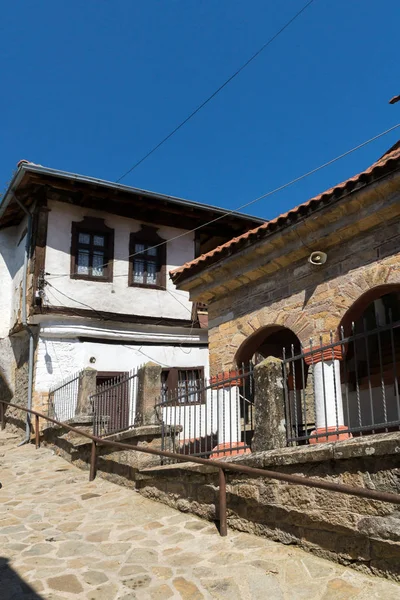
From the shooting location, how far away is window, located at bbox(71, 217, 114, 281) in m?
13.8

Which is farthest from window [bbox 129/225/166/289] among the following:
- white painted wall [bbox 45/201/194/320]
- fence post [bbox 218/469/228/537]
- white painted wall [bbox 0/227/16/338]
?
fence post [bbox 218/469/228/537]

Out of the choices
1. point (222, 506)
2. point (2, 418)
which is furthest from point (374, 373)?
point (2, 418)

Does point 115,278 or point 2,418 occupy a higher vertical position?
point 115,278

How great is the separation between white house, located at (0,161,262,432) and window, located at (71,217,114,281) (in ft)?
0.09

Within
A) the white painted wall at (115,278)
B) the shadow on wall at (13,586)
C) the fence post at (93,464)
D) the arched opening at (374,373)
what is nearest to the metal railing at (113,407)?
the fence post at (93,464)

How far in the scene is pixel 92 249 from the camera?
46.1 ft

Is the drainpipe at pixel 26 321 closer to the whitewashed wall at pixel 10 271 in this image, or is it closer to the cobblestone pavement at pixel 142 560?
the whitewashed wall at pixel 10 271


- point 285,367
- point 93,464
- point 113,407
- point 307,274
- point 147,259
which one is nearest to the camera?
point 285,367

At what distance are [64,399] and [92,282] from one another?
11.0 ft

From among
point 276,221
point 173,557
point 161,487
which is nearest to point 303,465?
point 173,557

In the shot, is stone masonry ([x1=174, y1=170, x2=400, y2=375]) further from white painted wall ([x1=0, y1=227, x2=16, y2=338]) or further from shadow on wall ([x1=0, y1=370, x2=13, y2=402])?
white painted wall ([x1=0, y1=227, x2=16, y2=338])

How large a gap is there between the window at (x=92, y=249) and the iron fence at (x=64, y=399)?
288 cm

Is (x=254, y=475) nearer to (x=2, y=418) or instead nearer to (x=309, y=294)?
(x=309, y=294)

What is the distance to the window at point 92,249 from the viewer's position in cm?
1380
